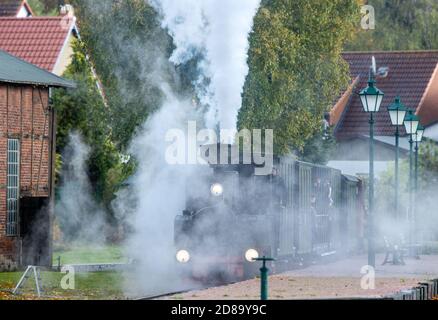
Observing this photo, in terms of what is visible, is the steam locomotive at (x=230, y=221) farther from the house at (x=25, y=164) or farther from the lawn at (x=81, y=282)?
the house at (x=25, y=164)

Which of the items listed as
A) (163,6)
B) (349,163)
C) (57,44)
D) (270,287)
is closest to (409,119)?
(163,6)

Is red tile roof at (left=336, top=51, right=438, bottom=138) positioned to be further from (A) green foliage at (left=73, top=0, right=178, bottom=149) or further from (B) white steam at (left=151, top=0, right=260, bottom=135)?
(B) white steam at (left=151, top=0, right=260, bottom=135)

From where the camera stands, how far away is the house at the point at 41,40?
58.3 metres

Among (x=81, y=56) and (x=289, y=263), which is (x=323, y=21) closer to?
(x=81, y=56)

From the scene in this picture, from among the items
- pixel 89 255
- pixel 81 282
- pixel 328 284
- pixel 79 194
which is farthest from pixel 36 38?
pixel 328 284

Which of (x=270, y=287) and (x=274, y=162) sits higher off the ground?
(x=274, y=162)

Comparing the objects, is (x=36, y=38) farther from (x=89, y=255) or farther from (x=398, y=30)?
(x=398, y=30)

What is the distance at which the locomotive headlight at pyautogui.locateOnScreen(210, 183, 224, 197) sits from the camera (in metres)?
29.0

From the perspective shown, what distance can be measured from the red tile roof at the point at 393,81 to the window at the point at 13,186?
3635cm

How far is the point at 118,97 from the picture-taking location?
48.5 metres

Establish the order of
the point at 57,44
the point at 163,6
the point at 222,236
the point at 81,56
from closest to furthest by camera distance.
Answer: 1. the point at 222,236
2. the point at 163,6
3. the point at 81,56
4. the point at 57,44

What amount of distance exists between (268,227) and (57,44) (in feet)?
103

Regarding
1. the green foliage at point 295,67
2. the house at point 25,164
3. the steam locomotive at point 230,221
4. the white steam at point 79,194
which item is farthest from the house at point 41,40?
→ the steam locomotive at point 230,221

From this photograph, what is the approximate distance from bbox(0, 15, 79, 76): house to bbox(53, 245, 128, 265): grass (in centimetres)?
1326
